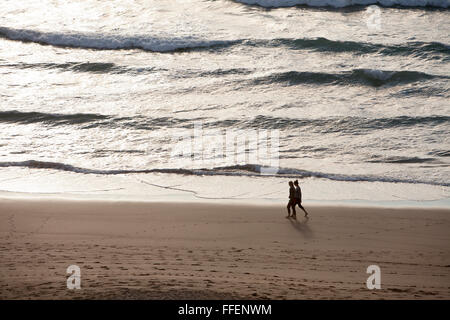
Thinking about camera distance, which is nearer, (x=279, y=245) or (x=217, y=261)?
(x=217, y=261)

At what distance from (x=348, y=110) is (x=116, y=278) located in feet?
47.6

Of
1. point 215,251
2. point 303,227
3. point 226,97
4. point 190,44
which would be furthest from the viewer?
point 190,44

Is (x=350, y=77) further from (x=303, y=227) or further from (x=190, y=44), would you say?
(x=303, y=227)

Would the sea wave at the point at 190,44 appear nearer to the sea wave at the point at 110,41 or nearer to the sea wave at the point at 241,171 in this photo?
the sea wave at the point at 110,41

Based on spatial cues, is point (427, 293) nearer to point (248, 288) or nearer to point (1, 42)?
point (248, 288)

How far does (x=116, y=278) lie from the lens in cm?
895

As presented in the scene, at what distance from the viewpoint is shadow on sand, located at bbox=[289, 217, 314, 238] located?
11.8 meters

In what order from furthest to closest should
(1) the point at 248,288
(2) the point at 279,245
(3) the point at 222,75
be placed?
(3) the point at 222,75, (2) the point at 279,245, (1) the point at 248,288

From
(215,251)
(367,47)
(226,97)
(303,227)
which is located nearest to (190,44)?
(226,97)

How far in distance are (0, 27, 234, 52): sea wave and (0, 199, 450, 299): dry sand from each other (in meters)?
14.6

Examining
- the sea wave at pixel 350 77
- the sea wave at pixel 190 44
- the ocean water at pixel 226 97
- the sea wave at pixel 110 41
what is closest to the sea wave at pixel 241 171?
the ocean water at pixel 226 97

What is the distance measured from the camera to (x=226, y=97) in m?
23.2

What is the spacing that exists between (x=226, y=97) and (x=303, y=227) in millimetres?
11521
